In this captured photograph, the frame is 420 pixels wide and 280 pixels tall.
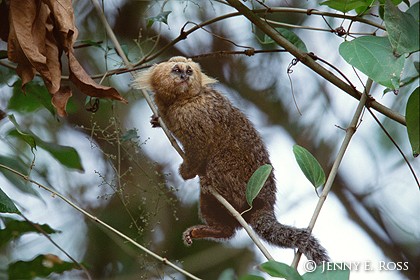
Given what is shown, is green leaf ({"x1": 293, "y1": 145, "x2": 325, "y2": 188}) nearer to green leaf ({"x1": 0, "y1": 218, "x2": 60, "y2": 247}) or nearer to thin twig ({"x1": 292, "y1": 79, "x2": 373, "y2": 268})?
thin twig ({"x1": 292, "y1": 79, "x2": 373, "y2": 268})

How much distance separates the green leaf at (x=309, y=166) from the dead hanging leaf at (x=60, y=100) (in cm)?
47

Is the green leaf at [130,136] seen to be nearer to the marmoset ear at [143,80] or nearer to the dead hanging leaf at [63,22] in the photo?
the marmoset ear at [143,80]

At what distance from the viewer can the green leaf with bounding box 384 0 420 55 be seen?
3.66ft

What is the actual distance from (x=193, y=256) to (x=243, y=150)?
664mm

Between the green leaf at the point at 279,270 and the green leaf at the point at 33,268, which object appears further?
the green leaf at the point at 33,268

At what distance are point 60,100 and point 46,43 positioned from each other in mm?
132

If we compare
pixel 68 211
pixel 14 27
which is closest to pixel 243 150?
pixel 14 27

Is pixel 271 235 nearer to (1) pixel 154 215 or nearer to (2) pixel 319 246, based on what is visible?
(2) pixel 319 246

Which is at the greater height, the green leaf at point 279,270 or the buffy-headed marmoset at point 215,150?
the buffy-headed marmoset at point 215,150

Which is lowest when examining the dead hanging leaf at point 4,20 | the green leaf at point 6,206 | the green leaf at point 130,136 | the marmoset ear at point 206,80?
the green leaf at point 6,206

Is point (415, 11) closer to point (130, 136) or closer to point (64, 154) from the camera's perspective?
point (130, 136)

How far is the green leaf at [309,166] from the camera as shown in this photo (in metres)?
1.35

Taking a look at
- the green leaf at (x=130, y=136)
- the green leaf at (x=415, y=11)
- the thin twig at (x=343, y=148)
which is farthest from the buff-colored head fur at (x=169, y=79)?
the green leaf at (x=415, y=11)

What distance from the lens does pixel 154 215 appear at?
1840 millimetres
